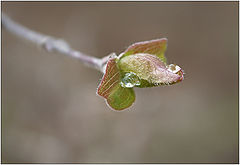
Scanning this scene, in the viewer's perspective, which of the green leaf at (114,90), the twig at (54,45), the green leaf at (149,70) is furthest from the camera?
the twig at (54,45)

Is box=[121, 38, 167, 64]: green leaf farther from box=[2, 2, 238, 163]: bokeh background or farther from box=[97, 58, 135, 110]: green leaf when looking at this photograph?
box=[2, 2, 238, 163]: bokeh background

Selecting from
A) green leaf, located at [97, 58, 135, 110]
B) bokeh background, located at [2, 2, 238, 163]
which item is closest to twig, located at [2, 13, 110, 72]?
green leaf, located at [97, 58, 135, 110]

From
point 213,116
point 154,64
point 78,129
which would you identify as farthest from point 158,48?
point 213,116

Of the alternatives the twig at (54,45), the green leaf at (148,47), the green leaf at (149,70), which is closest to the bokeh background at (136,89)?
the twig at (54,45)

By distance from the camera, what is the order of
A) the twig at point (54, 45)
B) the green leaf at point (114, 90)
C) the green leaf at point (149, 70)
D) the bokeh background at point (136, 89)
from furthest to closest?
the bokeh background at point (136, 89), the twig at point (54, 45), the green leaf at point (114, 90), the green leaf at point (149, 70)

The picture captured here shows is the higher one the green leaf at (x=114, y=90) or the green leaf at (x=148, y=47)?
the green leaf at (x=148, y=47)

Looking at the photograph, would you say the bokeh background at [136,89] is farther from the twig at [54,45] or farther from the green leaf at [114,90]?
the green leaf at [114,90]

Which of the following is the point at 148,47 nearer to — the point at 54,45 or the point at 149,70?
the point at 149,70
